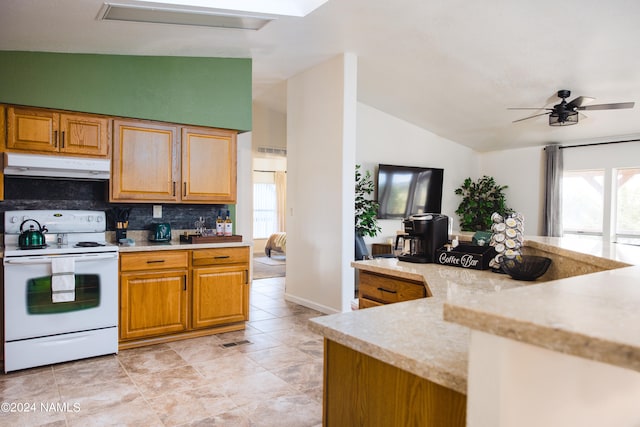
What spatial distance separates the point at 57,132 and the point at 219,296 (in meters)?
1.95

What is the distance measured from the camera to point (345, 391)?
4.27 feet

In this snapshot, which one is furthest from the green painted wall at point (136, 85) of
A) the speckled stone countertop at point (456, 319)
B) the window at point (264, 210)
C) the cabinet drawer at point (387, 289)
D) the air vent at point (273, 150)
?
the window at point (264, 210)

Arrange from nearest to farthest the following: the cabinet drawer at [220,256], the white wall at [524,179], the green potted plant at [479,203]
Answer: the cabinet drawer at [220,256] → the white wall at [524,179] → the green potted plant at [479,203]

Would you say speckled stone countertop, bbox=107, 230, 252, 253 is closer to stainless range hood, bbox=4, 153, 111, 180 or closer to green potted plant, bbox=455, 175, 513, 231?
stainless range hood, bbox=4, 153, 111, 180

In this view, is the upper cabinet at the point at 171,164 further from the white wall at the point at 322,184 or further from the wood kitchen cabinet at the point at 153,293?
the white wall at the point at 322,184

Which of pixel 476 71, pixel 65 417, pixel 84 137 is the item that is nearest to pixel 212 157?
pixel 84 137

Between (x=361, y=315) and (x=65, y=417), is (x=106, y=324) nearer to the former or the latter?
(x=65, y=417)

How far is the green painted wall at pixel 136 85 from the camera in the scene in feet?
10.8

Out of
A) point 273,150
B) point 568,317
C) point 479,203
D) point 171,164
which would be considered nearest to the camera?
point 568,317

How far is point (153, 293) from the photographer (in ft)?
12.0

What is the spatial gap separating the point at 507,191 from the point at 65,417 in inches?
299

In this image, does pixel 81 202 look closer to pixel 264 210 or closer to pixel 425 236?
pixel 425 236

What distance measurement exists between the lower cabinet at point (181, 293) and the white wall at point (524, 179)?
18.7ft

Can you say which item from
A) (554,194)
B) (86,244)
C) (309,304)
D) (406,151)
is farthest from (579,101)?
(86,244)
